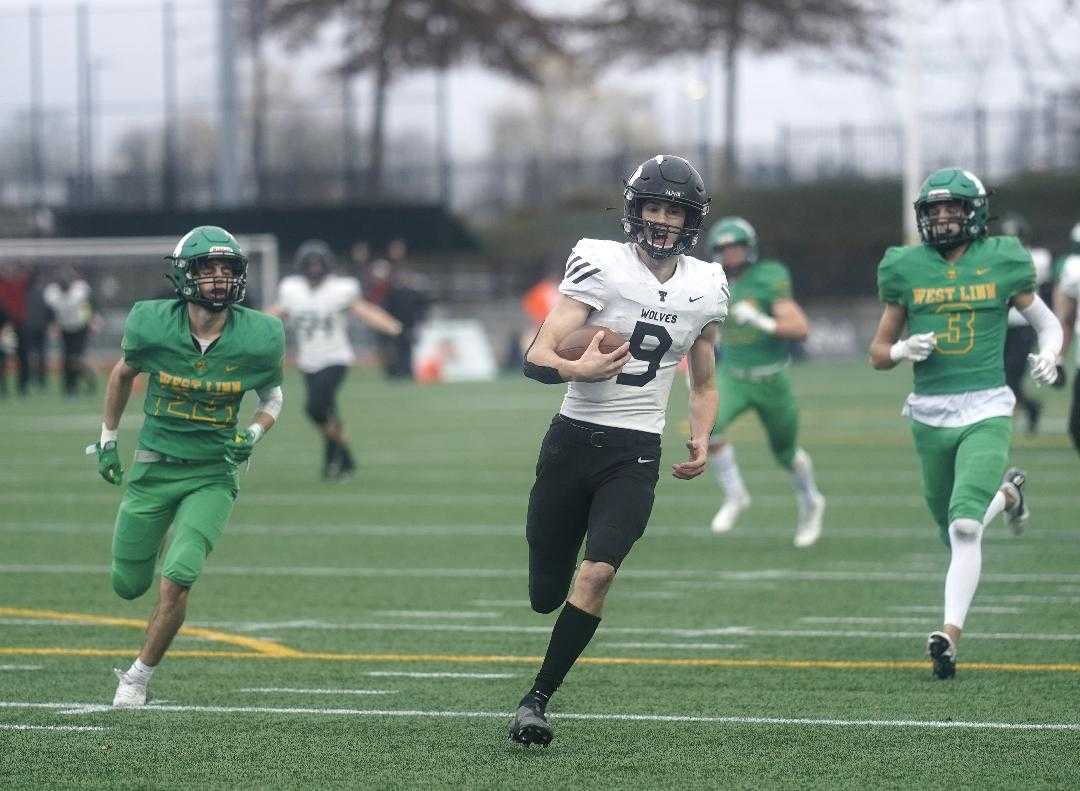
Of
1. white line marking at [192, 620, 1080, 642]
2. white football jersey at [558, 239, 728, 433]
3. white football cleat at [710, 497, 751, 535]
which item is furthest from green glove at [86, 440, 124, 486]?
white football cleat at [710, 497, 751, 535]

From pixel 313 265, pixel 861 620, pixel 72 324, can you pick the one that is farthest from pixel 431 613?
pixel 72 324

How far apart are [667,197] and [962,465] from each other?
2.05 meters

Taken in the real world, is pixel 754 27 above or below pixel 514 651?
above

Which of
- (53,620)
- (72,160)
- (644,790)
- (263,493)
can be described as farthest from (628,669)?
(72,160)

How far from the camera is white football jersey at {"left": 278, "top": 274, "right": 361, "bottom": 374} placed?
15.4 meters

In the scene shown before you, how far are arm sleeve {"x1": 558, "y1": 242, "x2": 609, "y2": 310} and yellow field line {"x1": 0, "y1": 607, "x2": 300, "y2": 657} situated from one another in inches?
99.2

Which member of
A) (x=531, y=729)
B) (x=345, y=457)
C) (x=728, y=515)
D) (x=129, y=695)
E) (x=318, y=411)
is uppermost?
(x=531, y=729)

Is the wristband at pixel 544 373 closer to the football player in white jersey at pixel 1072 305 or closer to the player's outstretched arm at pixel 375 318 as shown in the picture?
the football player in white jersey at pixel 1072 305

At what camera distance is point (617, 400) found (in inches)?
249

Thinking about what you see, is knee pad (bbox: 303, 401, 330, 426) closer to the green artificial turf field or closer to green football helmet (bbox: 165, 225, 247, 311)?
the green artificial turf field

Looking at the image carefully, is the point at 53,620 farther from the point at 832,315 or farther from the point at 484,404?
the point at 832,315

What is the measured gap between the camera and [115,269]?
36.1m

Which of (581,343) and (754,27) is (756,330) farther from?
(754,27)

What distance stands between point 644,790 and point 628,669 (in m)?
2.08
